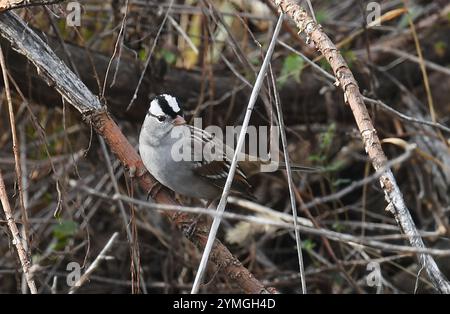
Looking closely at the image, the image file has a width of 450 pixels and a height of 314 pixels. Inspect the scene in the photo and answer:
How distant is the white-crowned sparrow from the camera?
2.68 m

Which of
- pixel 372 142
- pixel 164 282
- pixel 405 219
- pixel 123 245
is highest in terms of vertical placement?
pixel 123 245

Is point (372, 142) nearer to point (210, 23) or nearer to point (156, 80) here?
point (210, 23)

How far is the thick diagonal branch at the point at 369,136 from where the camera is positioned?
156 centimetres

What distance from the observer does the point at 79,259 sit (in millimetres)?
3354

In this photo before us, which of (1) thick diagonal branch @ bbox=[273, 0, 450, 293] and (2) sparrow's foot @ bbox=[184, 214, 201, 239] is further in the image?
(2) sparrow's foot @ bbox=[184, 214, 201, 239]

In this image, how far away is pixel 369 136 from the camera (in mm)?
1658

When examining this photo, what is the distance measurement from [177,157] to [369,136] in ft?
4.11

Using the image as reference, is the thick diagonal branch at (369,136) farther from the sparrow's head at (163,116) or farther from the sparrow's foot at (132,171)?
the sparrow's head at (163,116)

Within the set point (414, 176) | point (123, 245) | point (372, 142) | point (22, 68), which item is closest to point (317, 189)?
point (414, 176)

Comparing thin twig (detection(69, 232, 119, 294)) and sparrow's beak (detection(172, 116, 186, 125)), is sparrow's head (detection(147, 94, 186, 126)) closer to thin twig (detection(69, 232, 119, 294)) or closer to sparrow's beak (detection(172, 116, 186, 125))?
sparrow's beak (detection(172, 116, 186, 125))

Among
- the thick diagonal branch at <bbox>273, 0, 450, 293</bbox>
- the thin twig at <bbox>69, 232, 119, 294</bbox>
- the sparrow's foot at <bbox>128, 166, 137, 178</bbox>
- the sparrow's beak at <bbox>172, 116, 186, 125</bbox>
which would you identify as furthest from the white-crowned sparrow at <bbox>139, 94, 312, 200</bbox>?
the thick diagonal branch at <bbox>273, 0, 450, 293</bbox>

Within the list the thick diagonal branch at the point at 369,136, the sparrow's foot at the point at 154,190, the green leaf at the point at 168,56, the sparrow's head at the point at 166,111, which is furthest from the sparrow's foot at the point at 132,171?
the green leaf at the point at 168,56

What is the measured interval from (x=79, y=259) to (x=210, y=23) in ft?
4.16

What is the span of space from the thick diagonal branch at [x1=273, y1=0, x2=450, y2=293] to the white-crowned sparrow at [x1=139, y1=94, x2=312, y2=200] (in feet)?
2.81
